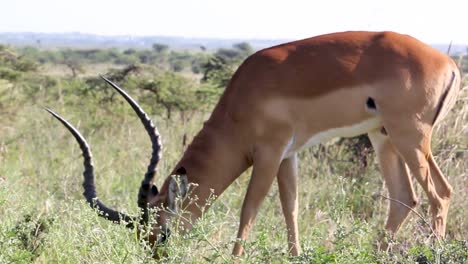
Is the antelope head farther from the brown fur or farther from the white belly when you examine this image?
the white belly

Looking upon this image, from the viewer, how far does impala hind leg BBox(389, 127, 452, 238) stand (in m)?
6.61

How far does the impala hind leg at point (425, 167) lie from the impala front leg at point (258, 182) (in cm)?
95

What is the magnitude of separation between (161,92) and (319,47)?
20.3 feet

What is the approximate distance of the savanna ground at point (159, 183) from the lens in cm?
489

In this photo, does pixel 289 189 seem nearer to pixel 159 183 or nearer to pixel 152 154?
pixel 152 154

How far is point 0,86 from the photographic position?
36.3ft

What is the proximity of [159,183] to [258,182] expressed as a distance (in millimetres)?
1875

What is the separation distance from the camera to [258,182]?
6.66m

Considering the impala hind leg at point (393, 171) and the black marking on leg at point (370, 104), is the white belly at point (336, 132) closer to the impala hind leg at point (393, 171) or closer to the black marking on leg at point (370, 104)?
the black marking on leg at point (370, 104)

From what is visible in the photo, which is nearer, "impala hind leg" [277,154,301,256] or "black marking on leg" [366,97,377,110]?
"black marking on leg" [366,97,377,110]

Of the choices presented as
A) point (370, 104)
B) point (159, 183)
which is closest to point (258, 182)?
point (370, 104)

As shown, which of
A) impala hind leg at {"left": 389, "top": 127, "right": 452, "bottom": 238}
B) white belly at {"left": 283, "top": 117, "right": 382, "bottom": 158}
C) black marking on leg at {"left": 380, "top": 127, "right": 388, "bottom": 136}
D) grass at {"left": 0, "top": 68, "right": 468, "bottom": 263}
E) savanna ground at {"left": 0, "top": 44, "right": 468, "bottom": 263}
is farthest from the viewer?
black marking on leg at {"left": 380, "top": 127, "right": 388, "bottom": 136}

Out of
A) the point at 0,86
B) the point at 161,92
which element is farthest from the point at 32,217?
the point at 161,92

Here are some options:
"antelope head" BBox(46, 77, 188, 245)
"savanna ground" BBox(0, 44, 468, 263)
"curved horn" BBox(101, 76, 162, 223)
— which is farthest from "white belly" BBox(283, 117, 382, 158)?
"curved horn" BBox(101, 76, 162, 223)
